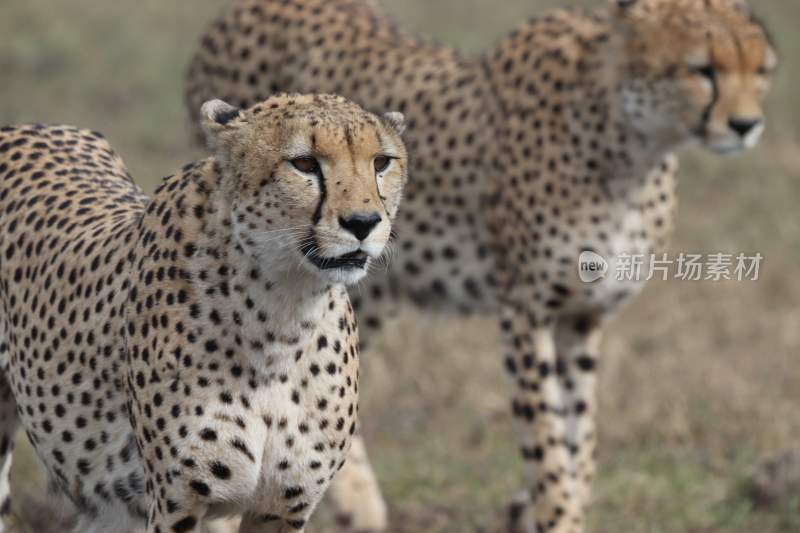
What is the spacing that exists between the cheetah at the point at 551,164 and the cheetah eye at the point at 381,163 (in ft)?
5.85

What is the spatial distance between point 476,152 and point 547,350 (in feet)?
2.16

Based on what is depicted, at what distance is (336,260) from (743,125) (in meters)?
1.96

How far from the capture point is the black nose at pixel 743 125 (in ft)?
13.5

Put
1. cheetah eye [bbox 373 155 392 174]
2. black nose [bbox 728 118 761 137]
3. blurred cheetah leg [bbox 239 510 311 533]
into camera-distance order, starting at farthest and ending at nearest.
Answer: black nose [bbox 728 118 761 137] → blurred cheetah leg [bbox 239 510 311 533] → cheetah eye [bbox 373 155 392 174]

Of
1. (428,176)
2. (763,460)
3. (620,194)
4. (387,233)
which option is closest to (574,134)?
(620,194)

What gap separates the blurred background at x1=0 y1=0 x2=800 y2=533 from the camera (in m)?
4.79

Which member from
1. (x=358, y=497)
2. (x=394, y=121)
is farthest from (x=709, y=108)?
(x=394, y=121)

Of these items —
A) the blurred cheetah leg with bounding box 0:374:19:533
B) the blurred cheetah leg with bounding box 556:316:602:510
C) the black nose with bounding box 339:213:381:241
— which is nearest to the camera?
the black nose with bounding box 339:213:381:241

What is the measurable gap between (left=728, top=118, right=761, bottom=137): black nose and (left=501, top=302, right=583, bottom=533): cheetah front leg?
73 cm
